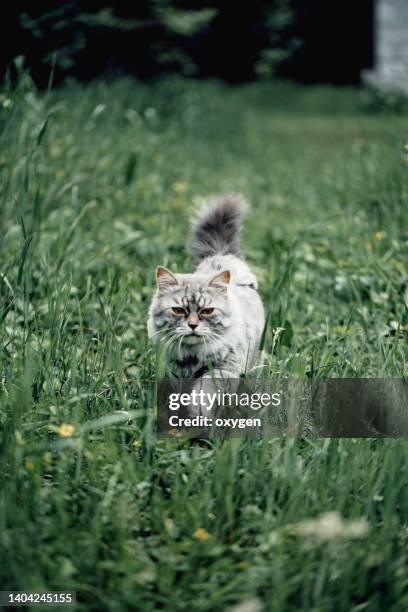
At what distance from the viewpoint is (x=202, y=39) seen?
1725 centimetres

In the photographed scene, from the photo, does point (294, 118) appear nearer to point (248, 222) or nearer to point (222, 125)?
point (222, 125)

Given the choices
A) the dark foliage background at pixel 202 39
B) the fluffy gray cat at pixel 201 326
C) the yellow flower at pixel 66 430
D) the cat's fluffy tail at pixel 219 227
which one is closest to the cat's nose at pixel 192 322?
the fluffy gray cat at pixel 201 326

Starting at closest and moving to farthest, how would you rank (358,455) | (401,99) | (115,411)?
(358,455) → (115,411) → (401,99)

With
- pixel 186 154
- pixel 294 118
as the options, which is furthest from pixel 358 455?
pixel 294 118

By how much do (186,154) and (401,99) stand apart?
18.6ft

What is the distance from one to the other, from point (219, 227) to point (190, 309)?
1.11 m

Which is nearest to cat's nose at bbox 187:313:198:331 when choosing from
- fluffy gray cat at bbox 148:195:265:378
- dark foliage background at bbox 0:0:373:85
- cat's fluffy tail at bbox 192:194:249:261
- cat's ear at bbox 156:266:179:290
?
fluffy gray cat at bbox 148:195:265:378

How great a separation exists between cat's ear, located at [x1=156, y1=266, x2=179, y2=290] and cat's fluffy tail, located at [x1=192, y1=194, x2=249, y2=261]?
940mm

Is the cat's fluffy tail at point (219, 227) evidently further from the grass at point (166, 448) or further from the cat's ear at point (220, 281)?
the cat's ear at point (220, 281)

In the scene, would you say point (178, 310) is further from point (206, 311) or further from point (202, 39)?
point (202, 39)

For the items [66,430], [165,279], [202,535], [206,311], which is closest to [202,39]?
[165,279]

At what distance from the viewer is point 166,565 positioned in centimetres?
208

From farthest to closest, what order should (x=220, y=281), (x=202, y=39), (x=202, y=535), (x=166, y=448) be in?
1. (x=202, y=39)
2. (x=220, y=281)
3. (x=166, y=448)
4. (x=202, y=535)

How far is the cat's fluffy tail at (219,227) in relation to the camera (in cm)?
383
